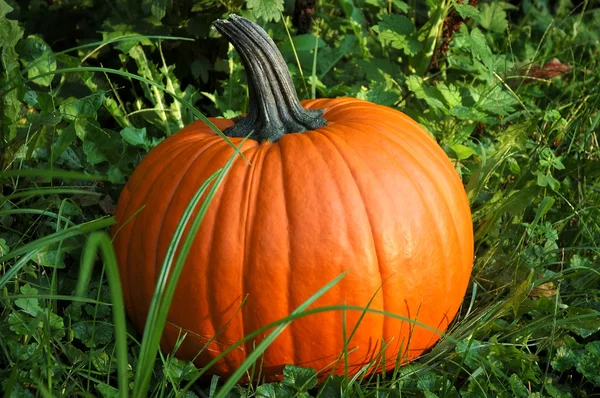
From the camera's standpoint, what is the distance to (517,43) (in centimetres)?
400

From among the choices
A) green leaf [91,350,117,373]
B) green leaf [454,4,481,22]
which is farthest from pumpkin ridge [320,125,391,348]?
green leaf [454,4,481,22]

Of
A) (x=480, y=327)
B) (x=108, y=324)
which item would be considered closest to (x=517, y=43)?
(x=480, y=327)

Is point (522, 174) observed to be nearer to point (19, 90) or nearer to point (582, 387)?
point (582, 387)

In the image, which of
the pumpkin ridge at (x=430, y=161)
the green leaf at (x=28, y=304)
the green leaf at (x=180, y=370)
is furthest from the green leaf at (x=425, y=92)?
the green leaf at (x=28, y=304)

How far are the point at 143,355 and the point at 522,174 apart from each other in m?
1.79

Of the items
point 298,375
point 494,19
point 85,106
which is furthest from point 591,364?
point 494,19

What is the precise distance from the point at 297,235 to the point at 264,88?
0.49 meters

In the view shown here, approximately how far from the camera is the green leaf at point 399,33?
3.03 m

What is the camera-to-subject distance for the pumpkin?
195cm

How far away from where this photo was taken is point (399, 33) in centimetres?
307

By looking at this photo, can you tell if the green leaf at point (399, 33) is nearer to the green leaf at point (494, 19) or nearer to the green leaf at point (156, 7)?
the green leaf at point (494, 19)

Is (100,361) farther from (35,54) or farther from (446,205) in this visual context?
(35,54)

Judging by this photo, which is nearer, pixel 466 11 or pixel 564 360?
pixel 564 360

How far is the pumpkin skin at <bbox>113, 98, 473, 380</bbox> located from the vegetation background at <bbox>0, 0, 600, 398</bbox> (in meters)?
0.11
